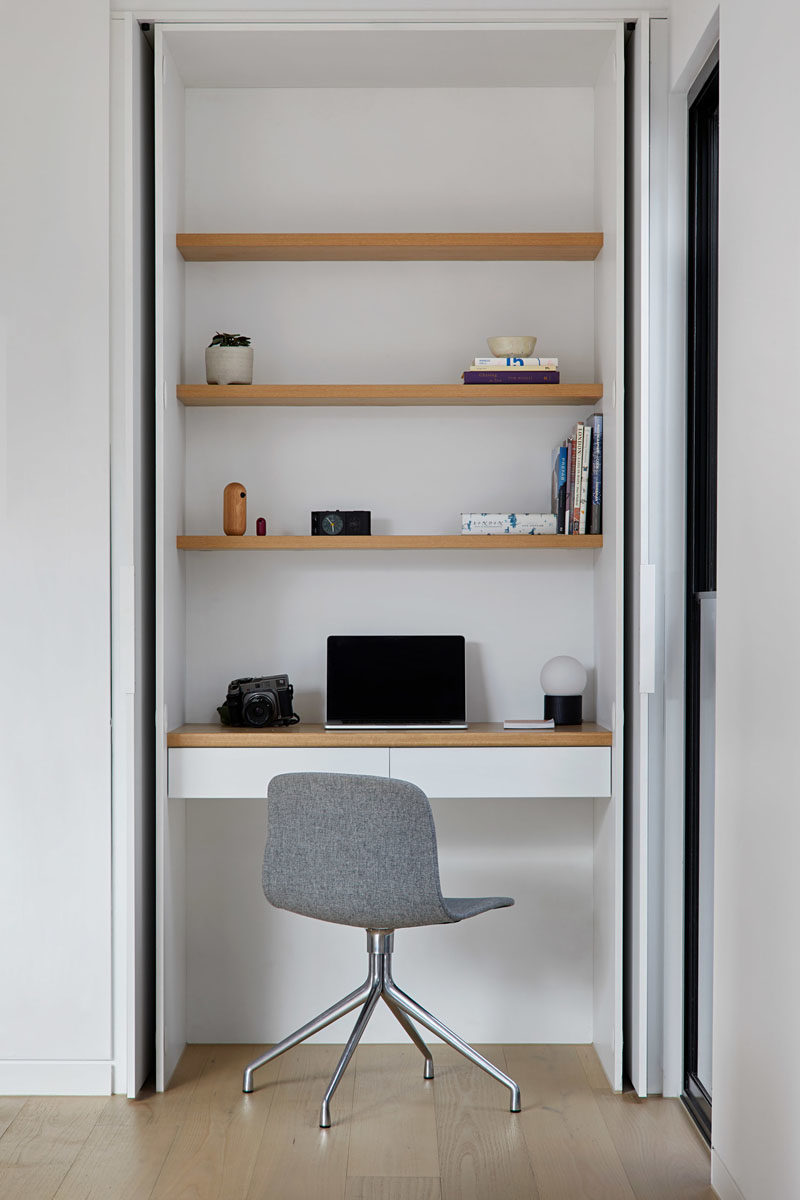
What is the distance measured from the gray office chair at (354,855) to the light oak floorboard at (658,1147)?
1.96 ft

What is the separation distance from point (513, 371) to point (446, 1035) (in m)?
1.71

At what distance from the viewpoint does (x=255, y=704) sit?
3039 mm

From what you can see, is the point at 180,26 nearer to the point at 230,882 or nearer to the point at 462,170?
the point at 462,170

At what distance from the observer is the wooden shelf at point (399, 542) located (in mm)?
3021

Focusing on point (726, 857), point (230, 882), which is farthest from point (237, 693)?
point (726, 857)

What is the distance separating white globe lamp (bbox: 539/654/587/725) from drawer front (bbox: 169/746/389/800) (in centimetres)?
50

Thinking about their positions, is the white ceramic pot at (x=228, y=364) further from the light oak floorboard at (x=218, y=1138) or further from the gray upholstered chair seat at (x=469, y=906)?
the light oak floorboard at (x=218, y=1138)

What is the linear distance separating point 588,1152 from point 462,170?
2.58m

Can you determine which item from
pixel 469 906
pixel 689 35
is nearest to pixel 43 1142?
pixel 469 906

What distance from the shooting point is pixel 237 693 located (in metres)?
3.05

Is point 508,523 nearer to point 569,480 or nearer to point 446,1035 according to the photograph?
point 569,480

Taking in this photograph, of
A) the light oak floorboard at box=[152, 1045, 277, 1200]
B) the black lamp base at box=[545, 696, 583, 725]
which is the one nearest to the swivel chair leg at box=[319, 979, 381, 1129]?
the light oak floorboard at box=[152, 1045, 277, 1200]

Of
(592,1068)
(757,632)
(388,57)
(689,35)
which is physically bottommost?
(592,1068)

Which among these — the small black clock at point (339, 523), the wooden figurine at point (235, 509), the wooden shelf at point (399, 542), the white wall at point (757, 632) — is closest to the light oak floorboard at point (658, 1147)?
the white wall at point (757, 632)
